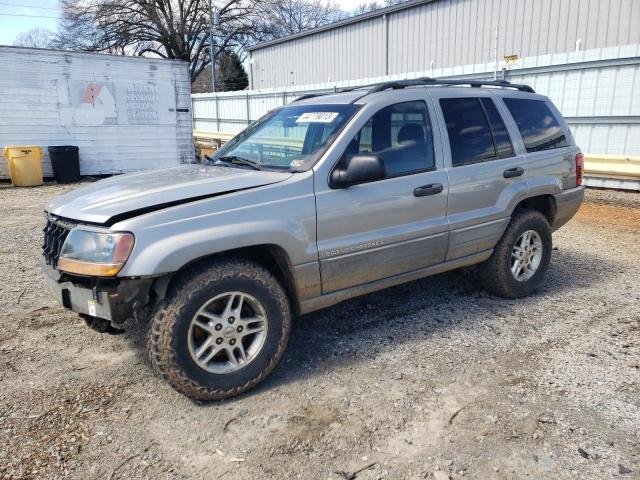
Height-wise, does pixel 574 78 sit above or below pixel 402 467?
above

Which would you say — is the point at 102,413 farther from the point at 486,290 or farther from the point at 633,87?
the point at 633,87

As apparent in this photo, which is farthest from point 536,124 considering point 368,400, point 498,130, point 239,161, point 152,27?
point 152,27

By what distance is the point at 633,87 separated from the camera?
980 cm

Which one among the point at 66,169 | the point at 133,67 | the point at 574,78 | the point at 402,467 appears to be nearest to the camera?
the point at 402,467

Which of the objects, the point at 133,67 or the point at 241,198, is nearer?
the point at 241,198

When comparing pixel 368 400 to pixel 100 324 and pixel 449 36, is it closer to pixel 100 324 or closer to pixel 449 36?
pixel 100 324

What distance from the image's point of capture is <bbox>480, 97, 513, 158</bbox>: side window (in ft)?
14.6

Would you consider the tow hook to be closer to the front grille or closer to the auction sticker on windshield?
the front grille

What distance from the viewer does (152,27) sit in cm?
3994

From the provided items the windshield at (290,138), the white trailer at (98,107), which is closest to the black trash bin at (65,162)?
the white trailer at (98,107)

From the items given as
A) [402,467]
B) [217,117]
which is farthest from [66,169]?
[402,467]

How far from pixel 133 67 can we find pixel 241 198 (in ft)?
41.3

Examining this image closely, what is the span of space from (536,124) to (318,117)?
7.51ft

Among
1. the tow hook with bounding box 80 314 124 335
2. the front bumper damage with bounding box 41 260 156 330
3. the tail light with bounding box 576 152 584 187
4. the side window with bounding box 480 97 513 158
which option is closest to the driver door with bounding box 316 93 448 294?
the side window with bounding box 480 97 513 158
